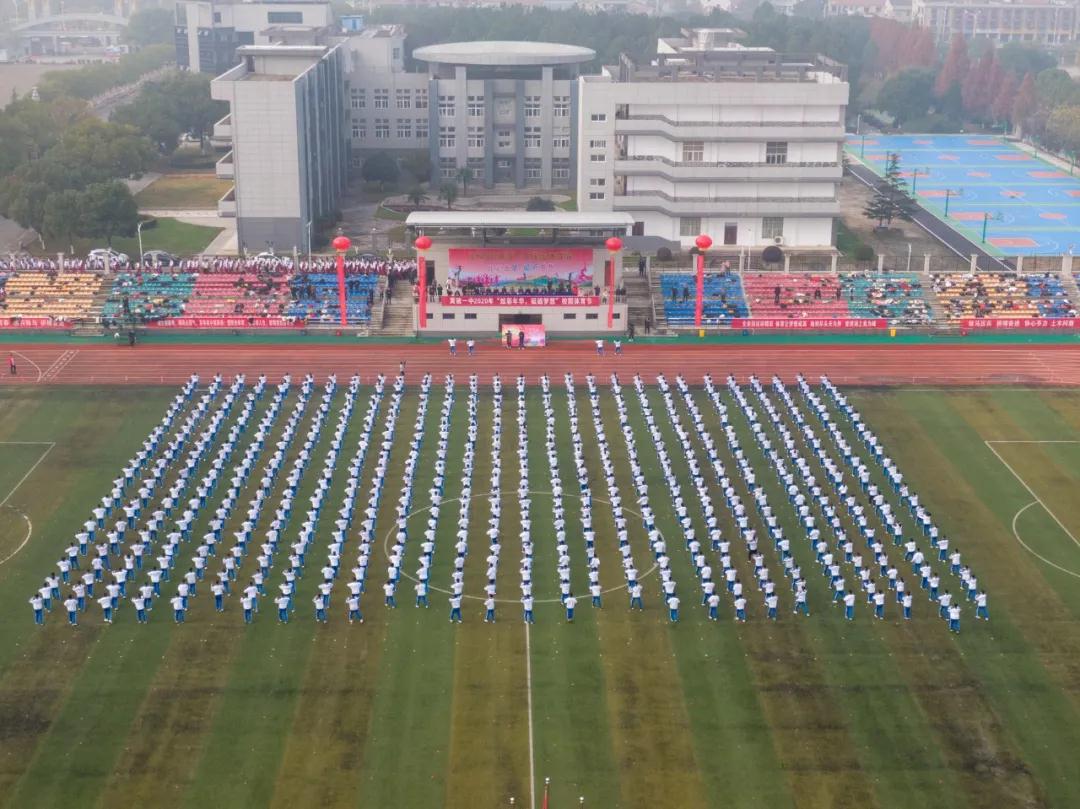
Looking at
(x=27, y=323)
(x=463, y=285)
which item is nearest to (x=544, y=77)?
(x=463, y=285)

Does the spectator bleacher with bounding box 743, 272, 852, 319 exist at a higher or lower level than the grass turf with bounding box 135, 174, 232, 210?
higher

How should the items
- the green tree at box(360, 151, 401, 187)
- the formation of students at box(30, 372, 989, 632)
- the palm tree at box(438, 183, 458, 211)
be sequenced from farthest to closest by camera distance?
the green tree at box(360, 151, 401, 187), the palm tree at box(438, 183, 458, 211), the formation of students at box(30, 372, 989, 632)

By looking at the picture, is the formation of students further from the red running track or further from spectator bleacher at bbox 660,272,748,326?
spectator bleacher at bbox 660,272,748,326

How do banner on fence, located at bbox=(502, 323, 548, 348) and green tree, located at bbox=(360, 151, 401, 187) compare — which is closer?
banner on fence, located at bbox=(502, 323, 548, 348)

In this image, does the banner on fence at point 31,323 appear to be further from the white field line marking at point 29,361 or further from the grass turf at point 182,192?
the grass turf at point 182,192

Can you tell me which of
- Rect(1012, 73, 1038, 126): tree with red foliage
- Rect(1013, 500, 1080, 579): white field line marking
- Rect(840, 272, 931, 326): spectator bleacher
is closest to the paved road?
Rect(840, 272, 931, 326): spectator bleacher

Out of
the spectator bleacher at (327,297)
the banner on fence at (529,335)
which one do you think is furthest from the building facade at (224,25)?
the banner on fence at (529,335)

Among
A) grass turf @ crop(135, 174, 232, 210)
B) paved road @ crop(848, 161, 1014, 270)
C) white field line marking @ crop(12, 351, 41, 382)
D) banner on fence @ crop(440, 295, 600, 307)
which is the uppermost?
banner on fence @ crop(440, 295, 600, 307)

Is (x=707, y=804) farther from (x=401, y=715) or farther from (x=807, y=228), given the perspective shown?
(x=807, y=228)

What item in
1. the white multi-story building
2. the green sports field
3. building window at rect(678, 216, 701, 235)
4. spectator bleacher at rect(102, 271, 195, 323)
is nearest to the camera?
the green sports field
